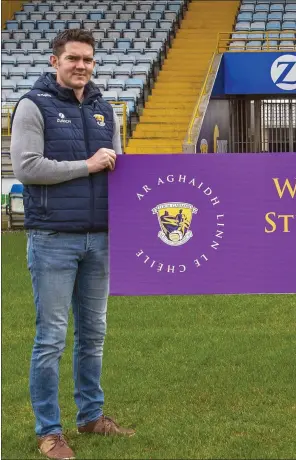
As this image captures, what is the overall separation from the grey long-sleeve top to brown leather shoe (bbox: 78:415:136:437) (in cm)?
132

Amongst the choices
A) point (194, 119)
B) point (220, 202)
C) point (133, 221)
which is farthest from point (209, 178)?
point (194, 119)

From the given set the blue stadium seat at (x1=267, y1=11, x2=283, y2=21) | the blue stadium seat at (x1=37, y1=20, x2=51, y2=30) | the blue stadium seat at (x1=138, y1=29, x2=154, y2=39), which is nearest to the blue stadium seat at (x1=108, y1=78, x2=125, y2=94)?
the blue stadium seat at (x1=138, y1=29, x2=154, y2=39)

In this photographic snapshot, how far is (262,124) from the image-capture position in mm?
26391

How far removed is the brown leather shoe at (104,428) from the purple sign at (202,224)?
2.24 feet

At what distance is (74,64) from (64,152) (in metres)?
0.42

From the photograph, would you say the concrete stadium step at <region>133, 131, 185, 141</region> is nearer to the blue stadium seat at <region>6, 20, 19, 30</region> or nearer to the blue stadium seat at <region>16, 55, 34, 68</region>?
the blue stadium seat at <region>16, 55, 34, 68</region>

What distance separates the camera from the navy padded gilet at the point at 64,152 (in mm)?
4617

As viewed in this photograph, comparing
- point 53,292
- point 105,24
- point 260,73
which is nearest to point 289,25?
point 260,73

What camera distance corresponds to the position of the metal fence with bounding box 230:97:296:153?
85.0 ft

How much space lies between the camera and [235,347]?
7758 mm

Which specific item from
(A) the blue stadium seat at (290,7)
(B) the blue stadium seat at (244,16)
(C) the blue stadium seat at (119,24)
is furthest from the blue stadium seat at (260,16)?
(C) the blue stadium seat at (119,24)

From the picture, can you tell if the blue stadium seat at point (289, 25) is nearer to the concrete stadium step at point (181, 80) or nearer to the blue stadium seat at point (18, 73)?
the concrete stadium step at point (181, 80)

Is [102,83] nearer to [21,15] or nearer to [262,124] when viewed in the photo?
[262,124]

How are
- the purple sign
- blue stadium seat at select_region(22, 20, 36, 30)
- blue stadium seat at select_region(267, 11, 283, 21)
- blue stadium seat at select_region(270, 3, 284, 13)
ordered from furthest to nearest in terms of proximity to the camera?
1. blue stadium seat at select_region(270, 3, 284, 13)
2. blue stadium seat at select_region(22, 20, 36, 30)
3. blue stadium seat at select_region(267, 11, 283, 21)
4. the purple sign
